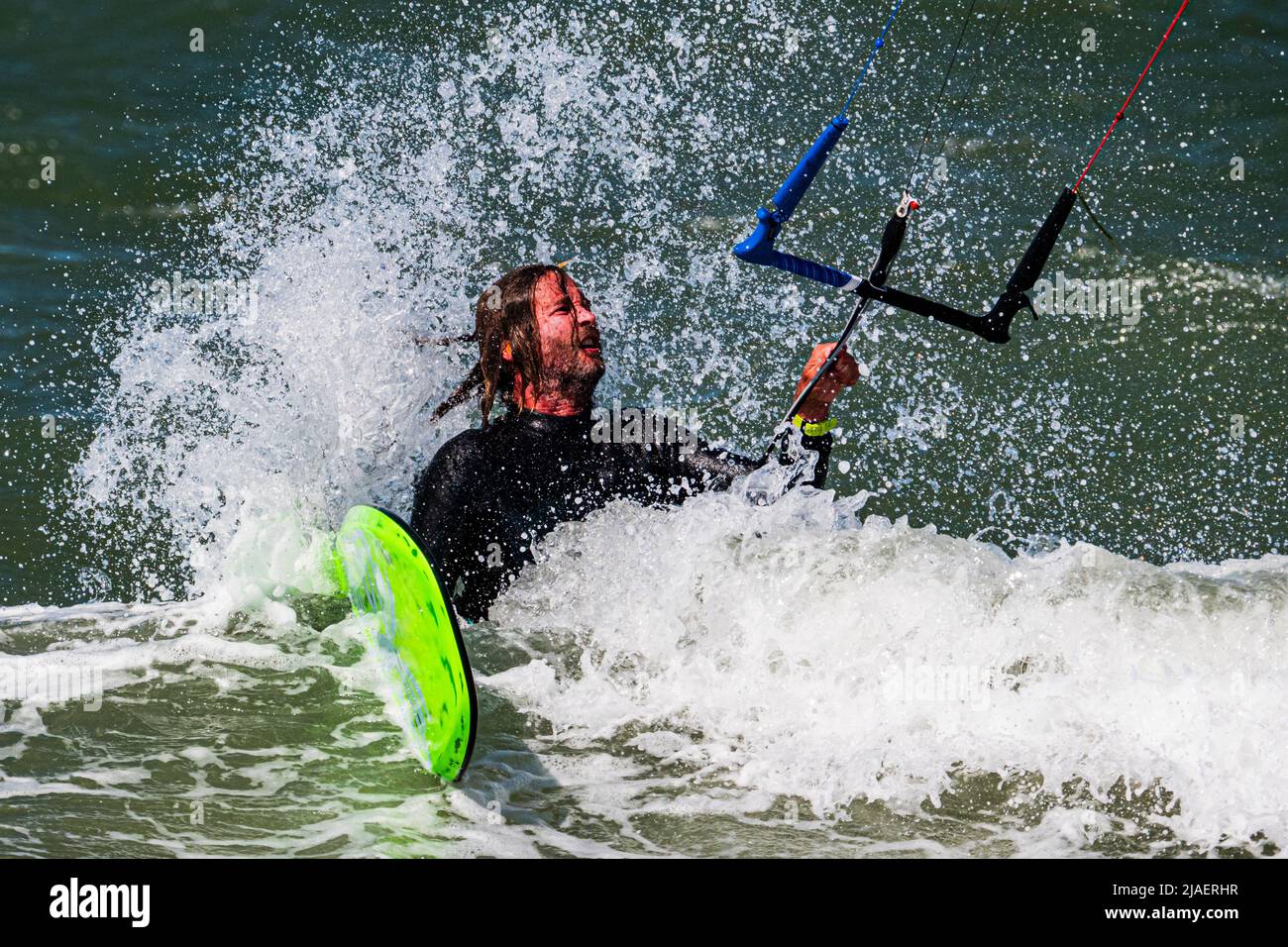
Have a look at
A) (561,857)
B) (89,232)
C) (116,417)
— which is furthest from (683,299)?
(561,857)

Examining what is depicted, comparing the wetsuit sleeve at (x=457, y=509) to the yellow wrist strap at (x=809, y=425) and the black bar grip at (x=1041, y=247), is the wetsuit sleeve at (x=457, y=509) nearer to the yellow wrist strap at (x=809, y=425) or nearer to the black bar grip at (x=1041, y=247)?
the yellow wrist strap at (x=809, y=425)

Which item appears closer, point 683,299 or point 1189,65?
point 683,299

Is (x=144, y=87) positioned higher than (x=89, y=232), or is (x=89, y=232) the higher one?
(x=144, y=87)

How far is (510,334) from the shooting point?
3.91 metres

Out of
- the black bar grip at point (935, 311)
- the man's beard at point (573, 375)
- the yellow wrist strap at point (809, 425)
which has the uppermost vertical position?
the black bar grip at point (935, 311)

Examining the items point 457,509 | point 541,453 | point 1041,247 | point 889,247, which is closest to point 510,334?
point 541,453

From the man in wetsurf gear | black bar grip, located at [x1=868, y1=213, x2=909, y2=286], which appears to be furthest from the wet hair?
black bar grip, located at [x1=868, y1=213, x2=909, y2=286]

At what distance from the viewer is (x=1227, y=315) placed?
6.72 metres

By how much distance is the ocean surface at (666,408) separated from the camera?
3.43 meters

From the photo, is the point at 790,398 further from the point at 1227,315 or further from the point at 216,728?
the point at 216,728

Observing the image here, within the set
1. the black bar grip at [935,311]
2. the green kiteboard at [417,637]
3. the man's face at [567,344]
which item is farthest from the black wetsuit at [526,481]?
the black bar grip at [935,311]

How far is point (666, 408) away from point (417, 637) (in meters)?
2.77
